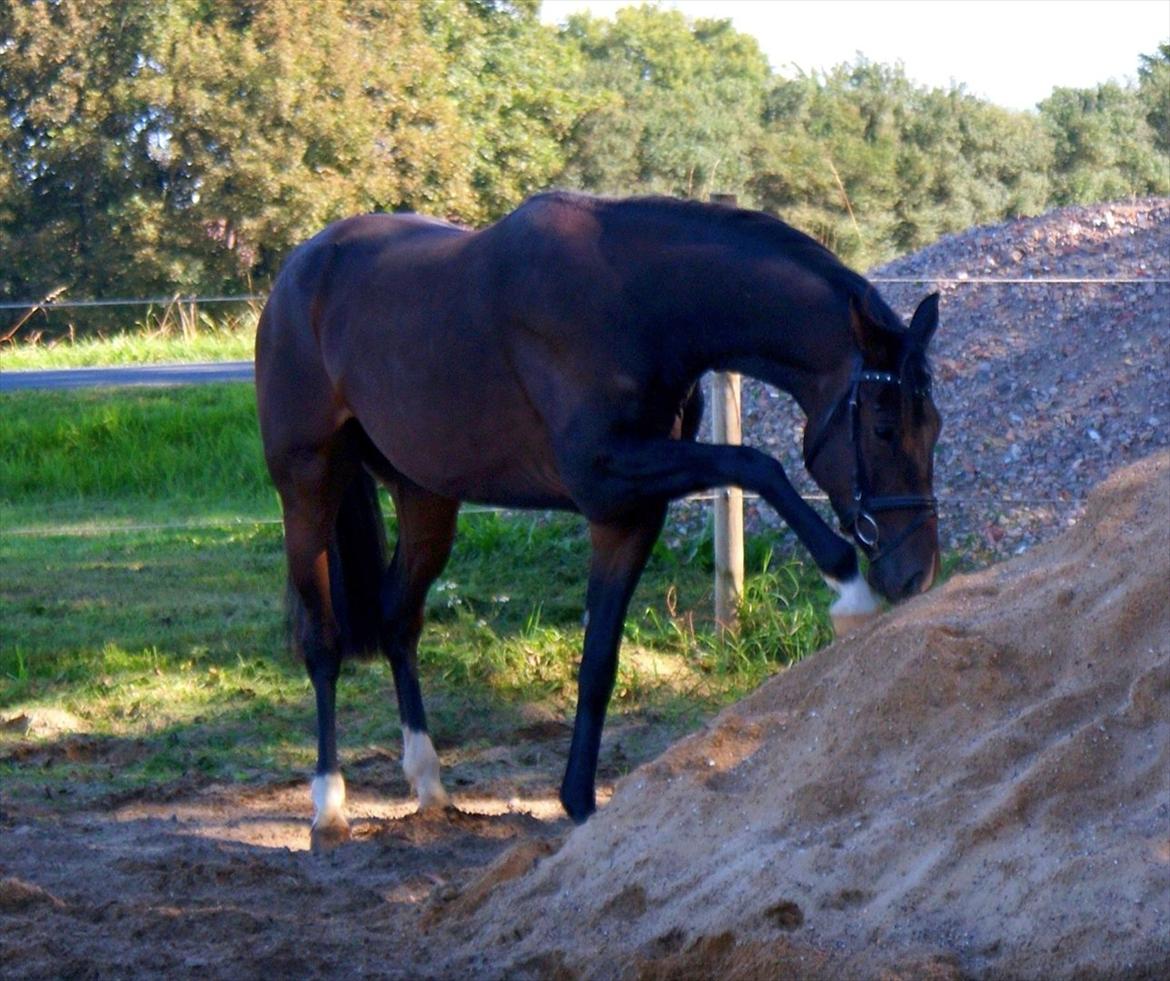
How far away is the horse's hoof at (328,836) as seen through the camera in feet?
17.4

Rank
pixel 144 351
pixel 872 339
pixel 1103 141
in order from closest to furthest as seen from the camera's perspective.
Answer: pixel 872 339, pixel 144 351, pixel 1103 141

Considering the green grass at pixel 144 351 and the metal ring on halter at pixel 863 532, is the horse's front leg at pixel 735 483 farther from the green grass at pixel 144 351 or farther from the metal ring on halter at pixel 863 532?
the green grass at pixel 144 351

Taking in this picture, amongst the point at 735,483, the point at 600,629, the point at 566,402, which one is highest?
the point at 566,402

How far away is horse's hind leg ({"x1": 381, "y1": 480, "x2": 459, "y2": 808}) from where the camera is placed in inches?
236

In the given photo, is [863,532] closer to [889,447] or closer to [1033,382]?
[889,447]

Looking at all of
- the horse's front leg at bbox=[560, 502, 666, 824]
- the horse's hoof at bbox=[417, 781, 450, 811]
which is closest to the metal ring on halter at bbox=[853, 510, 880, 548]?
the horse's front leg at bbox=[560, 502, 666, 824]

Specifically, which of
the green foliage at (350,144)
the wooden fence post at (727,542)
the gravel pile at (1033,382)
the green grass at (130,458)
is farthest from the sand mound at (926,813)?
the green foliage at (350,144)

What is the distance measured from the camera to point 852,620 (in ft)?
14.2

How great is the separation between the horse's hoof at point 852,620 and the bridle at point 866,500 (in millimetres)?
156

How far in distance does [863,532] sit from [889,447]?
24cm

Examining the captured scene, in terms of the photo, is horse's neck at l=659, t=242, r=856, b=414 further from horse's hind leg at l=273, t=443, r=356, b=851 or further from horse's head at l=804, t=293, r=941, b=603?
horse's hind leg at l=273, t=443, r=356, b=851

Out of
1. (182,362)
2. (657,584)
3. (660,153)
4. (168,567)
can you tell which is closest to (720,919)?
(657,584)

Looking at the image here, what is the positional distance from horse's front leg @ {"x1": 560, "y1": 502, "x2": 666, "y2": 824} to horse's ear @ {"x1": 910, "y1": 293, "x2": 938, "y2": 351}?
99 centimetres

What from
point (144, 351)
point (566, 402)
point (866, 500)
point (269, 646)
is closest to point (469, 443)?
point (566, 402)
